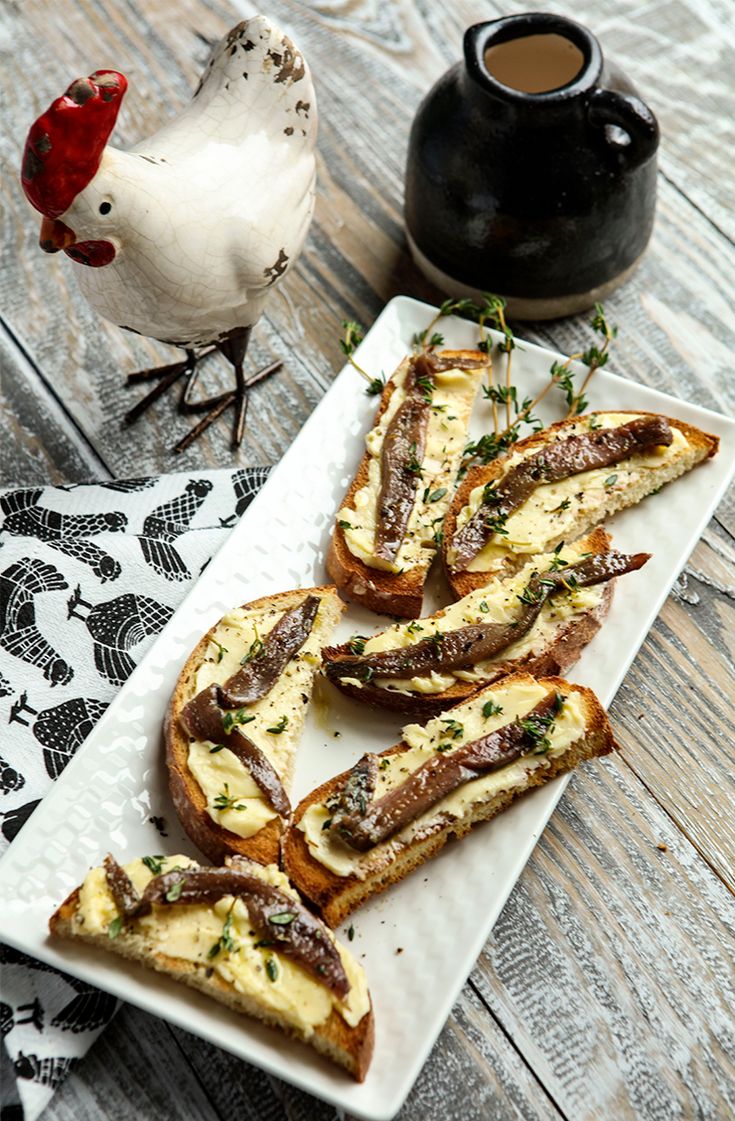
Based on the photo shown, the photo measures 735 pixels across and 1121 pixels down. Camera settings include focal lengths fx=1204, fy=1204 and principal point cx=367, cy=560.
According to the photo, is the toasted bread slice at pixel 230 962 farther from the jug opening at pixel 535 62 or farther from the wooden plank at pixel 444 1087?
the jug opening at pixel 535 62

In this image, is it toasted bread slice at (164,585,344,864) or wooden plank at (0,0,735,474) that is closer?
toasted bread slice at (164,585,344,864)

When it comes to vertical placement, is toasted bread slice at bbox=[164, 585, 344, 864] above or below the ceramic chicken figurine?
below

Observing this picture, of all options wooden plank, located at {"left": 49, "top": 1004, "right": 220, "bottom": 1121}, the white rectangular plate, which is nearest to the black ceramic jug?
the white rectangular plate

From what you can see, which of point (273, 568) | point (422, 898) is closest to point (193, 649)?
point (273, 568)

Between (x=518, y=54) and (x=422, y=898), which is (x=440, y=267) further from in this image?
(x=422, y=898)

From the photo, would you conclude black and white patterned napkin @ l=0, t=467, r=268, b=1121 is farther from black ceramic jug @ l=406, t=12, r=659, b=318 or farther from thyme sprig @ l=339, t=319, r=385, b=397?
black ceramic jug @ l=406, t=12, r=659, b=318

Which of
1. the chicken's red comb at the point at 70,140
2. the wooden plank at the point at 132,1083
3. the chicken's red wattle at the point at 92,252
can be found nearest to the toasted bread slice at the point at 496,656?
the wooden plank at the point at 132,1083
